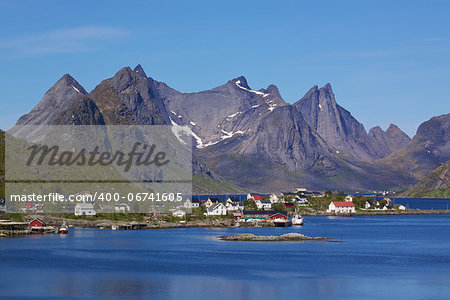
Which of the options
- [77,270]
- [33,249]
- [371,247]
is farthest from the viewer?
[371,247]

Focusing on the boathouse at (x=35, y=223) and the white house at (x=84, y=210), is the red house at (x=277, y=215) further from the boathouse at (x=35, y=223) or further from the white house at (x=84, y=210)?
the boathouse at (x=35, y=223)

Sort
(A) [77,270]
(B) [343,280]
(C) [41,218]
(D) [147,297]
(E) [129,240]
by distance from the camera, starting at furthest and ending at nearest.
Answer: (C) [41,218] → (E) [129,240] → (A) [77,270] → (B) [343,280] → (D) [147,297]

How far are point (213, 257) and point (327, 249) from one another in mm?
21312

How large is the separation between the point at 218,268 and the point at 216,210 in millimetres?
106343

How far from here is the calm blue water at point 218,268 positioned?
69.9 m

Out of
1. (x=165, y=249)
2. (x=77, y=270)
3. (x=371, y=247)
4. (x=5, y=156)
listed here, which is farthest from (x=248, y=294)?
(x=5, y=156)

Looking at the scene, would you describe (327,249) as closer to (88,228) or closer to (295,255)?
(295,255)

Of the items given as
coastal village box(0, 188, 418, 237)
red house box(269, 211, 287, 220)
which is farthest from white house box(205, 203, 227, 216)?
red house box(269, 211, 287, 220)

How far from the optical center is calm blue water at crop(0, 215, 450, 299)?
6988cm

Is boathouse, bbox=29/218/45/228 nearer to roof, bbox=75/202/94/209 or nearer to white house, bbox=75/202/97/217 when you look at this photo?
white house, bbox=75/202/97/217

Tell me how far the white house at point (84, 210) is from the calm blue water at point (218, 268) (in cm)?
3053

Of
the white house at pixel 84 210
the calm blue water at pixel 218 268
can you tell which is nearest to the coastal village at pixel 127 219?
the white house at pixel 84 210

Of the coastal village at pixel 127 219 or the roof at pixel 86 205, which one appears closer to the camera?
the coastal village at pixel 127 219

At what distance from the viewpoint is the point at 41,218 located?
5960 inches
